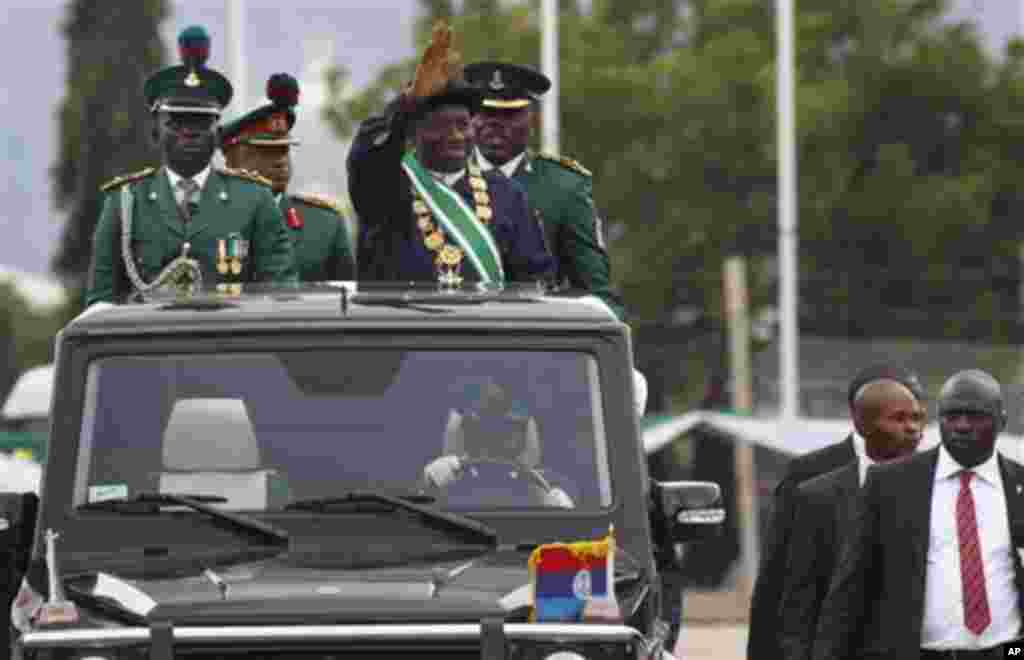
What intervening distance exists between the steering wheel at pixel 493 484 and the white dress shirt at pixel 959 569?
6.05ft

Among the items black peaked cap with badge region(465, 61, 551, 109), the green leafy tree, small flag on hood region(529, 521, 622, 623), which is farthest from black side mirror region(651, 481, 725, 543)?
the green leafy tree

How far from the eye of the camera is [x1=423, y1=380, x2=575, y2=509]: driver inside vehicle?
32.9ft

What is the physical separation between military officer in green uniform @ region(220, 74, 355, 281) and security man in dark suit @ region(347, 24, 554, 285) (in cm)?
216

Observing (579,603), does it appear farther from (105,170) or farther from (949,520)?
(105,170)

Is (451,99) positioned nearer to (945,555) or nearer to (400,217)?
(400,217)

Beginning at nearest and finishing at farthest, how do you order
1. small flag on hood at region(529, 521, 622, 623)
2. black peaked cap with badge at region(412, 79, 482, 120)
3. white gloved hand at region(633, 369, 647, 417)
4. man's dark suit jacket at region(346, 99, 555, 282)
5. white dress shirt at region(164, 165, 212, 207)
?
1. small flag on hood at region(529, 521, 622, 623)
2. white gloved hand at region(633, 369, 647, 417)
3. black peaked cap with badge at region(412, 79, 482, 120)
4. man's dark suit jacket at region(346, 99, 555, 282)
5. white dress shirt at region(164, 165, 212, 207)

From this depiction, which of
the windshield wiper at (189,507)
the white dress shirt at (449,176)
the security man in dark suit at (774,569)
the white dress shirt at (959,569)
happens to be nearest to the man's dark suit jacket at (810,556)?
the security man in dark suit at (774,569)

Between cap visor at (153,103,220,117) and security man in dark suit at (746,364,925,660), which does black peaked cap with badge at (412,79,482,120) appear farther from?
security man in dark suit at (746,364,925,660)

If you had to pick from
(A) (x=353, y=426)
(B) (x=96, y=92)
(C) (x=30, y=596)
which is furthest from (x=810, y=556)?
(B) (x=96, y=92)

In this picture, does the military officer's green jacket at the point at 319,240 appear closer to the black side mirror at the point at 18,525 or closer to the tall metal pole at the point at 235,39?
the black side mirror at the point at 18,525

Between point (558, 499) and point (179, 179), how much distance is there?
3.54 m

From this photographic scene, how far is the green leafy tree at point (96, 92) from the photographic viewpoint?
250 ft

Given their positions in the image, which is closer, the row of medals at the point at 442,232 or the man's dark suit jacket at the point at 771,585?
the man's dark suit jacket at the point at 771,585

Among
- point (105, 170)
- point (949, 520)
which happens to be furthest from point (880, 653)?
point (105, 170)
